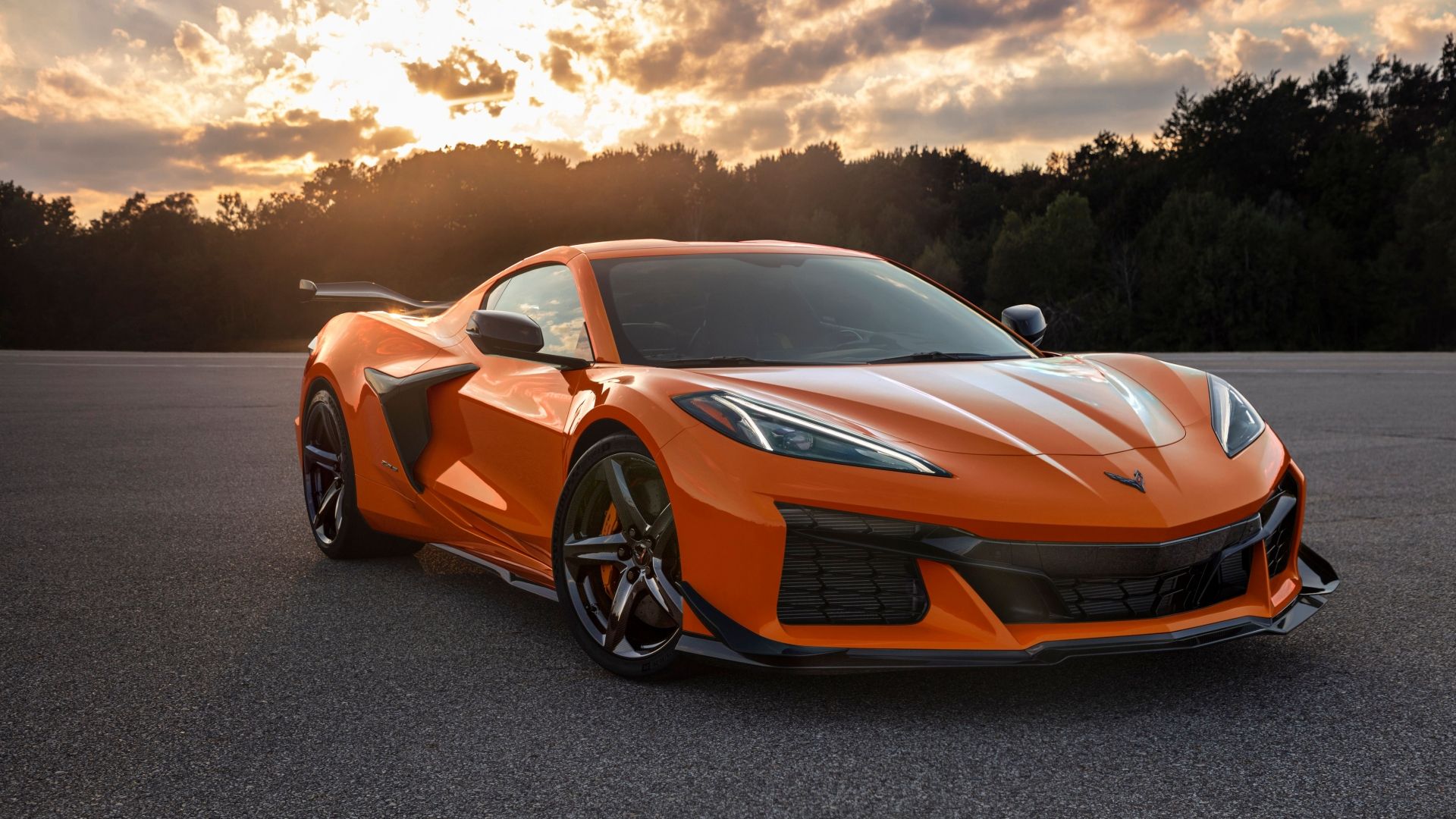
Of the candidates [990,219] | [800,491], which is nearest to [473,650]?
[800,491]

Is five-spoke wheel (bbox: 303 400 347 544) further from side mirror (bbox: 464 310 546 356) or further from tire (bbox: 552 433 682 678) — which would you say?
tire (bbox: 552 433 682 678)

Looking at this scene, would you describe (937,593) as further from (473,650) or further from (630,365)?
(473,650)

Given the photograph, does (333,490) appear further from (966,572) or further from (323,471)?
(966,572)

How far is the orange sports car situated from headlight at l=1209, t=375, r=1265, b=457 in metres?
0.01

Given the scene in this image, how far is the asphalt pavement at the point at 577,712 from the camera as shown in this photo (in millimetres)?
2523

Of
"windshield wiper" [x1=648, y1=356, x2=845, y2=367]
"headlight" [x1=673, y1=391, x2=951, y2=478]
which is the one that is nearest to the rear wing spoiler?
"windshield wiper" [x1=648, y1=356, x2=845, y2=367]

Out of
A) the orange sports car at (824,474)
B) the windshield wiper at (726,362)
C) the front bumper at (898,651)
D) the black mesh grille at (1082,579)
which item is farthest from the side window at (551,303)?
the black mesh grille at (1082,579)

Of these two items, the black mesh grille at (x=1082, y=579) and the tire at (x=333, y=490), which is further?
the tire at (x=333, y=490)

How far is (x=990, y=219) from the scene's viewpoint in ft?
254

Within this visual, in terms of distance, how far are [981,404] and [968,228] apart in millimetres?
76165

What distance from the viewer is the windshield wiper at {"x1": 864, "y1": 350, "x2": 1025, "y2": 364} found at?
12.9 feet

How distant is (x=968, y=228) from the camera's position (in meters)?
77.3

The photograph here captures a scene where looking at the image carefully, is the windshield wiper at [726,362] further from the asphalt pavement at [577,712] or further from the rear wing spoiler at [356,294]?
the rear wing spoiler at [356,294]

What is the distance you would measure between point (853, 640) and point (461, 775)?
94 centimetres
